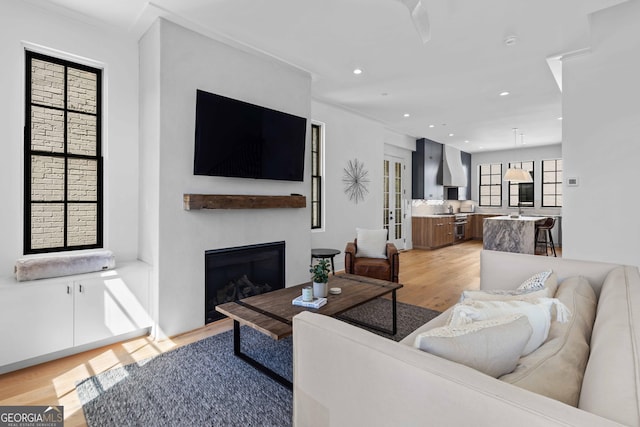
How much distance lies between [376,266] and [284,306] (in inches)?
81.5

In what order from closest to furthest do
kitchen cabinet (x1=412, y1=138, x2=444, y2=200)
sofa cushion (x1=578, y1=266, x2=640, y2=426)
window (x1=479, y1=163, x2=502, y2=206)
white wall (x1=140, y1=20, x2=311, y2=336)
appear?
sofa cushion (x1=578, y1=266, x2=640, y2=426), white wall (x1=140, y1=20, x2=311, y2=336), kitchen cabinet (x1=412, y1=138, x2=444, y2=200), window (x1=479, y1=163, x2=502, y2=206)

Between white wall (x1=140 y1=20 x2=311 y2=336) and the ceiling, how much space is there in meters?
0.21

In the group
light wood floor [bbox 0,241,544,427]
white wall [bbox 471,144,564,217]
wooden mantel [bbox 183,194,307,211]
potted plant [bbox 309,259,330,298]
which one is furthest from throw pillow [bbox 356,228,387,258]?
white wall [bbox 471,144,564,217]

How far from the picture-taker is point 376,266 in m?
4.24

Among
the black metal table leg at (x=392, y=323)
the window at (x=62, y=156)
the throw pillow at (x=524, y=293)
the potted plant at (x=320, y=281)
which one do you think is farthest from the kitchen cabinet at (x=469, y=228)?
the window at (x=62, y=156)

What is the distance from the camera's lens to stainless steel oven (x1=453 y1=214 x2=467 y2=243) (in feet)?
30.2

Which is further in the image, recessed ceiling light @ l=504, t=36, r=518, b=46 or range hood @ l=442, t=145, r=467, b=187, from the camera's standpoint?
range hood @ l=442, t=145, r=467, b=187

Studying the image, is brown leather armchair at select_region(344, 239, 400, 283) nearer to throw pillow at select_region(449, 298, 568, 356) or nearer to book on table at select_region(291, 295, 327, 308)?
book on table at select_region(291, 295, 327, 308)

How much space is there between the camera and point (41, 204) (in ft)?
9.18

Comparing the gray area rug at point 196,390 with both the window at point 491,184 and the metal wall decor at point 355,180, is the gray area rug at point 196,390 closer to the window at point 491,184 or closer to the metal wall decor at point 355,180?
the metal wall decor at point 355,180

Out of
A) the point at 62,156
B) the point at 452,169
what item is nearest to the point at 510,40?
the point at 62,156

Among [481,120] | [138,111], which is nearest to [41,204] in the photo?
[138,111]

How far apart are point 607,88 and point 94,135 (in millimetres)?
5060

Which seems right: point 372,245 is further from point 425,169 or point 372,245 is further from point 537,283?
point 425,169
